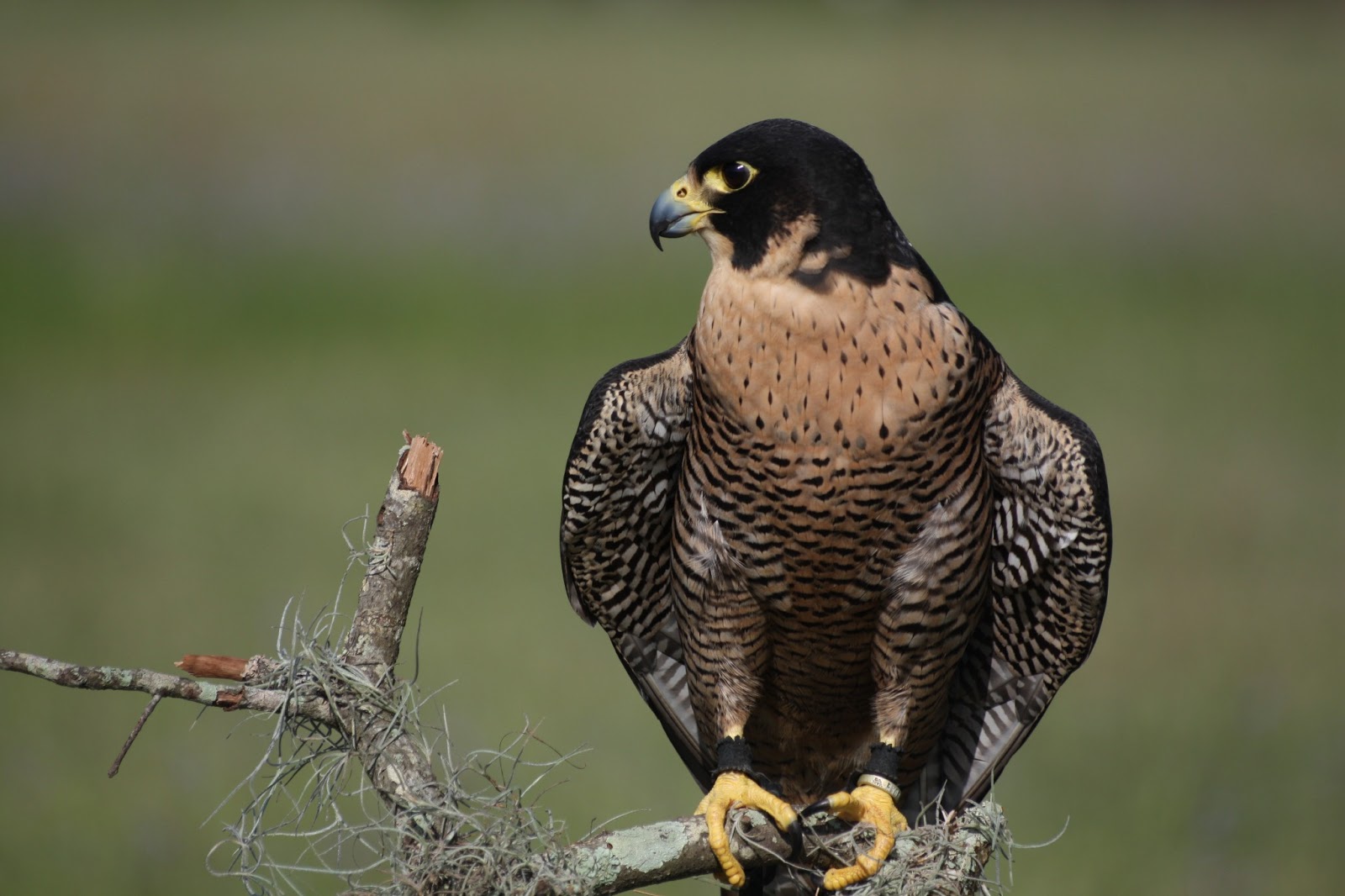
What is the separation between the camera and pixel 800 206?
2.25 m

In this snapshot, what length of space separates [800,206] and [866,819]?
1172 mm

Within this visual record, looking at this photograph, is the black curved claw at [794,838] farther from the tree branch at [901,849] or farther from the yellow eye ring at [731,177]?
the yellow eye ring at [731,177]

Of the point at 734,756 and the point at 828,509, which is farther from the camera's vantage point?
the point at 734,756

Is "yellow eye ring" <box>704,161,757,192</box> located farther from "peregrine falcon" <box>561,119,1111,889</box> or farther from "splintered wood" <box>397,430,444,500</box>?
"splintered wood" <box>397,430,444,500</box>

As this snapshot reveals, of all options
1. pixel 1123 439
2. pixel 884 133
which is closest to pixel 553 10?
pixel 884 133

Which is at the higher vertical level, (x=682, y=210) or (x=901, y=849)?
(x=682, y=210)

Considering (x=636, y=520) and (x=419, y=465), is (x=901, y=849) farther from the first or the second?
(x=419, y=465)

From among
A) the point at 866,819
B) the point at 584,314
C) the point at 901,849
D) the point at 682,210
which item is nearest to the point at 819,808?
the point at 866,819

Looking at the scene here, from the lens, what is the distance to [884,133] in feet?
34.0

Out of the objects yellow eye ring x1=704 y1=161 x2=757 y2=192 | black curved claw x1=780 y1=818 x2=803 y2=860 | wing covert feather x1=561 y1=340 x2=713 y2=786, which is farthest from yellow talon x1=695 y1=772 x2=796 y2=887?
yellow eye ring x1=704 y1=161 x2=757 y2=192

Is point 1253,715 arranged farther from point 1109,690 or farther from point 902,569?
point 902,569

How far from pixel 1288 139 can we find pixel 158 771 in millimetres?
10463

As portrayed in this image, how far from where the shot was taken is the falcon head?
2248 millimetres

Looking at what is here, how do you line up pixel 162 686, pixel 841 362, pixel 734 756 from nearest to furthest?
1. pixel 162 686
2. pixel 841 362
3. pixel 734 756
